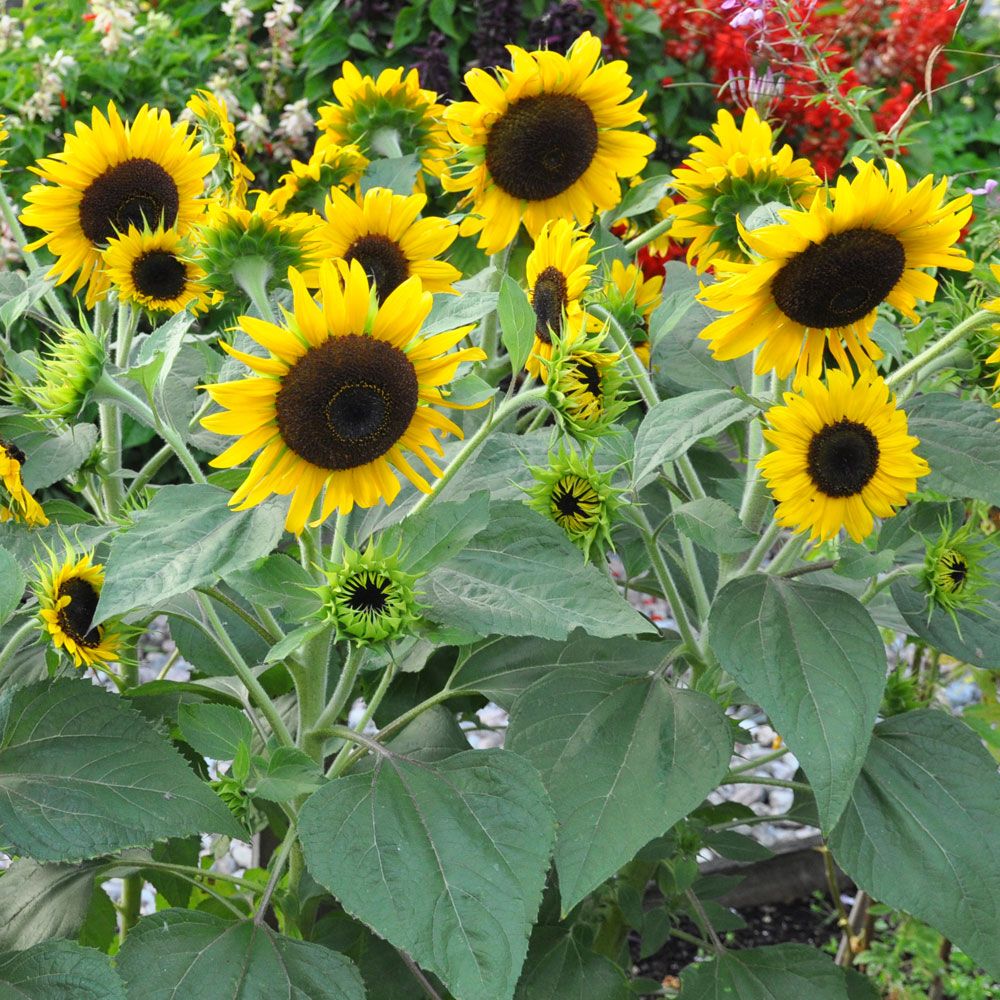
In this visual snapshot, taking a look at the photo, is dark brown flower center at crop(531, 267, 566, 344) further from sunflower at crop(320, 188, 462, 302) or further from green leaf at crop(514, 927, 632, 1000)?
green leaf at crop(514, 927, 632, 1000)

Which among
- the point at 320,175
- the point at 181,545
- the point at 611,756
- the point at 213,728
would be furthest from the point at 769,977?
the point at 320,175

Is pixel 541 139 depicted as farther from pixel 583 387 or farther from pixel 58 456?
pixel 58 456

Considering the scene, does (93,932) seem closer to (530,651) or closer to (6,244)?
(530,651)

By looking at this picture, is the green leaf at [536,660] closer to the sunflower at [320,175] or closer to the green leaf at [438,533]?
the green leaf at [438,533]

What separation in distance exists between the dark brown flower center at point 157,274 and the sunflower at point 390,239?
14 centimetres

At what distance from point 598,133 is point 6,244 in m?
1.55

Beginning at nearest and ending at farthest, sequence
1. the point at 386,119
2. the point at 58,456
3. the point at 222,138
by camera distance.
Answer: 1. the point at 58,456
2. the point at 222,138
3. the point at 386,119

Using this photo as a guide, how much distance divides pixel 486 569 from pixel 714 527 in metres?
0.18

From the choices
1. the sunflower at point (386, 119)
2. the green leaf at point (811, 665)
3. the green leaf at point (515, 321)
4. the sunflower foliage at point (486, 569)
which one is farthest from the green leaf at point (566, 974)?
the sunflower at point (386, 119)

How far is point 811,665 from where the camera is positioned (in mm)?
876

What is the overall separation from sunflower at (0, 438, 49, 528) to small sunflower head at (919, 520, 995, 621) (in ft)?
2.31

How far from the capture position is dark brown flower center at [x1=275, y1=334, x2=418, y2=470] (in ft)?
2.51

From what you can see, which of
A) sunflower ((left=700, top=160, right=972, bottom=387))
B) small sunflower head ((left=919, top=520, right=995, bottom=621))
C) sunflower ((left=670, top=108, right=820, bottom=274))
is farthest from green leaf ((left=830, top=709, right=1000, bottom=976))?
sunflower ((left=670, top=108, right=820, bottom=274))

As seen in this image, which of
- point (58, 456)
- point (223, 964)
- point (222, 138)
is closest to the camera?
point (223, 964)
